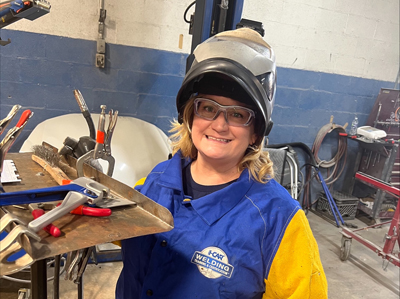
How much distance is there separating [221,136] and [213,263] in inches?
14.5

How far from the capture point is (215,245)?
925 millimetres

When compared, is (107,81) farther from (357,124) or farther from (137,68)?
(357,124)

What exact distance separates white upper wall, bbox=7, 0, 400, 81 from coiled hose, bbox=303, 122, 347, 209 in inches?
25.5

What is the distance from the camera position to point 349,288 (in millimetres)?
2553

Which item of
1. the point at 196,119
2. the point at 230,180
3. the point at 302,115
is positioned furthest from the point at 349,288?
the point at 196,119

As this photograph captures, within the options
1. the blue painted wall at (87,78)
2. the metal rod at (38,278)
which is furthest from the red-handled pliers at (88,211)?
the blue painted wall at (87,78)

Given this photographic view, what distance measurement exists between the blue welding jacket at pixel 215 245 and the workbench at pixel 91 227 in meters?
0.15

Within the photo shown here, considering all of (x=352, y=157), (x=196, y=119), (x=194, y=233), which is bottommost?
(x=352, y=157)

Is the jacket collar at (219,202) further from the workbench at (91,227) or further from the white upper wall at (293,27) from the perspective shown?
the white upper wall at (293,27)

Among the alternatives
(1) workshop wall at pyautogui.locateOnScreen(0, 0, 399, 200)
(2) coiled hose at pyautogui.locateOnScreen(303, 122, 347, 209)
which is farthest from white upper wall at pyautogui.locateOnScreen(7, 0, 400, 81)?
(2) coiled hose at pyautogui.locateOnScreen(303, 122, 347, 209)

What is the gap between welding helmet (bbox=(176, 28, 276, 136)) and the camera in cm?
91

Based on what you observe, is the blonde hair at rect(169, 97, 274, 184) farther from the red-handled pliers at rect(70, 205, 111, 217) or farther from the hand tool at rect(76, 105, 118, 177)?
the red-handled pliers at rect(70, 205, 111, 217)

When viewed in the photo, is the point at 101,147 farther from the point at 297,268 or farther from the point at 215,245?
Result: the point at 297,268

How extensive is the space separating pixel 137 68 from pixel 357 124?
268 cm
